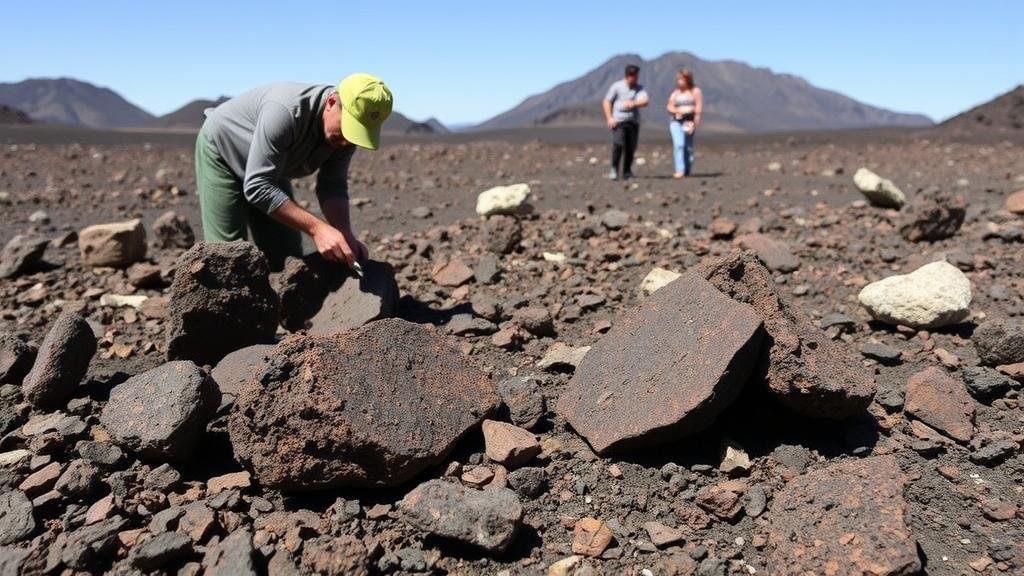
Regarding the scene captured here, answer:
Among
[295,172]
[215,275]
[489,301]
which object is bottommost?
[489,301]

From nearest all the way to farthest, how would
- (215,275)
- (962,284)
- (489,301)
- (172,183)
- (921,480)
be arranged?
1. (921,480)
2. (215,275)
3. (962,284)
4. (489,301)
5. (172,183)

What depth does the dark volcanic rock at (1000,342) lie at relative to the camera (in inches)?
129

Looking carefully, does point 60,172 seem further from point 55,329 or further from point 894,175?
point 894,175

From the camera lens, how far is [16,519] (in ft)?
7.65

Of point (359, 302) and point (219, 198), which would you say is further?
point (219, 198)

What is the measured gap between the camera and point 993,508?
2412mm

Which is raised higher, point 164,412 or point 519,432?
point 164,412

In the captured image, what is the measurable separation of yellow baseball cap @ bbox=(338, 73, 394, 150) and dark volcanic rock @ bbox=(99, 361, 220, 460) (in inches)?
50.5

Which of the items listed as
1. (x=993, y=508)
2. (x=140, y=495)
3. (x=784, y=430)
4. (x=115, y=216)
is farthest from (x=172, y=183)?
(x=993, y=508)

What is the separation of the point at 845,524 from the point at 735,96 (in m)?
151

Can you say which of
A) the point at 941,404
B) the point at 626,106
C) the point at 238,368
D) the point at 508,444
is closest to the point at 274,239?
the point at 238,368

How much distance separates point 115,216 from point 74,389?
5635 millimetres

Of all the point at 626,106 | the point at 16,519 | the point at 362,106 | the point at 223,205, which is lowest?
the point at 16,519

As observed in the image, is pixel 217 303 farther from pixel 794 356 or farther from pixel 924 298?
pixel 924 298
